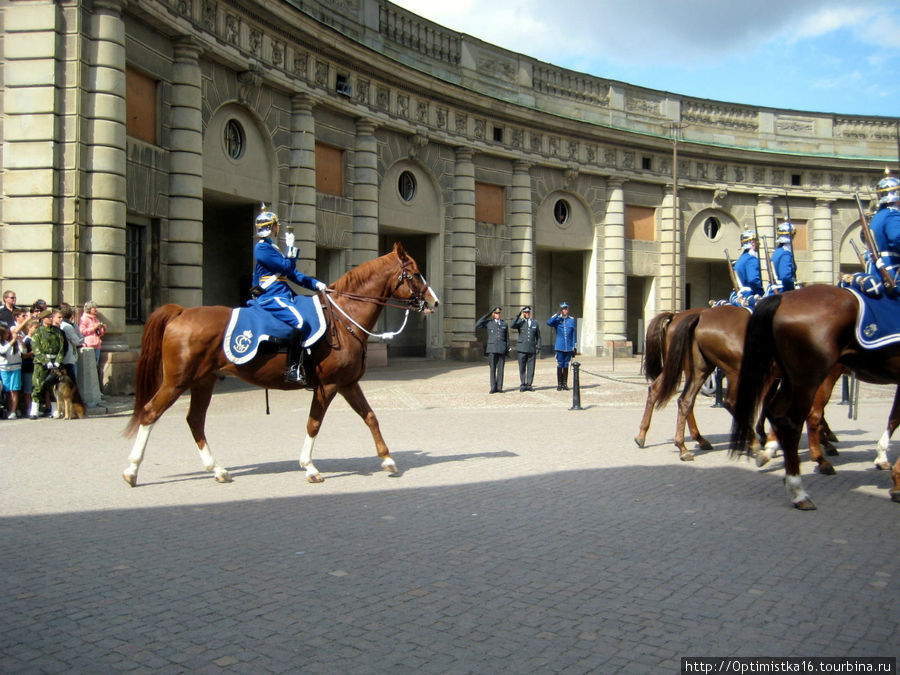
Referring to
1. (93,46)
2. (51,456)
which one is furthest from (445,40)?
(51,456)

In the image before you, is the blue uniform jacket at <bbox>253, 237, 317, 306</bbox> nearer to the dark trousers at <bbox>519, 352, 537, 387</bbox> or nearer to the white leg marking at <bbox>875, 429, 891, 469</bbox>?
the white leg marking at <bbox>875, 429, 891, 469</bbox>

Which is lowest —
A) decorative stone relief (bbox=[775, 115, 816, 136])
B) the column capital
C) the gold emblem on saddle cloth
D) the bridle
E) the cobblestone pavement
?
the cobblestone pavement

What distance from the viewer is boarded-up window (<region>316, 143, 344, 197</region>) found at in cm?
2448

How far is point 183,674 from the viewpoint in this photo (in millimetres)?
3910

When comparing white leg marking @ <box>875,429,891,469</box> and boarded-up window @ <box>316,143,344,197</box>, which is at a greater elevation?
boarded-up window @ <box>316,143,344,197</box>

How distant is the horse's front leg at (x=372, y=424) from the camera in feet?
29.7

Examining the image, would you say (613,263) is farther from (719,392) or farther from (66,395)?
(66,395)

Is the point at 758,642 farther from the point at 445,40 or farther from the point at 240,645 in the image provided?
the point at 445,40

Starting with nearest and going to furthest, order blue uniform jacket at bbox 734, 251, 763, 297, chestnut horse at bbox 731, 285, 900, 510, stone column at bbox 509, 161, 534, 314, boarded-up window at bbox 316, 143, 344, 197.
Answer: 1. chestnut horse at bbox 731, 285, 900, 510
2. blue uniform jacket at bbox 734, 251, 763, 297
3. boarded-up window at bbox 316, 143, 344, 197
4. stone column at bbox 509, 161, 534, 314

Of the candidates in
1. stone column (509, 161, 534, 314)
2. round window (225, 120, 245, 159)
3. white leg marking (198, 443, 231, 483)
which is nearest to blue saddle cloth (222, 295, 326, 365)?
white leg marking (198, 443, 231, 483)

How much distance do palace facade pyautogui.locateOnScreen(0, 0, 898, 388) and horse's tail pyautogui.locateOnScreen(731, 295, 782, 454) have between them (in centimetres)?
1085

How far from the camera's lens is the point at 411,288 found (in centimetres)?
955

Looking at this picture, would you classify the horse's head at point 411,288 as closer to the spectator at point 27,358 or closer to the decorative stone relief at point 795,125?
the spectator at point 27,358

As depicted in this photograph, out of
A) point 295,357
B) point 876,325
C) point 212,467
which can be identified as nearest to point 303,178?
point 295,357
